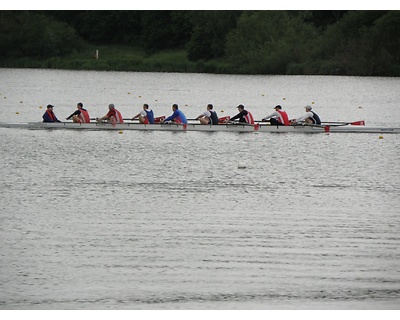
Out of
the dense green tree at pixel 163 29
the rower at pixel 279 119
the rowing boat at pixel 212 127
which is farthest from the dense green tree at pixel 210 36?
the rower at pixel 279 119

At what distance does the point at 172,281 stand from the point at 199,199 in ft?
18.7

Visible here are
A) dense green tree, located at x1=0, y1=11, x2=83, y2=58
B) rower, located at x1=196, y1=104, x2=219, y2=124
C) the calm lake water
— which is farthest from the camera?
dense green tree, located at x1=0, y1=11, x2=83, y2=58

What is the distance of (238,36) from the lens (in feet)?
224

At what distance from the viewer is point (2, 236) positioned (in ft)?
46.8

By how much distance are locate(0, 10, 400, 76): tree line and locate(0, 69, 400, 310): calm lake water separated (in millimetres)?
33842

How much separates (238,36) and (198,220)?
53.7 metres

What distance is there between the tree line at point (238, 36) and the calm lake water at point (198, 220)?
3384cm

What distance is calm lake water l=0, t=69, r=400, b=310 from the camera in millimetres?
11508

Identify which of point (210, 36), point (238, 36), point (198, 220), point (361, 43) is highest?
point (210, 36)

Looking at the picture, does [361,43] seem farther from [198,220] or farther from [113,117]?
[198,220]

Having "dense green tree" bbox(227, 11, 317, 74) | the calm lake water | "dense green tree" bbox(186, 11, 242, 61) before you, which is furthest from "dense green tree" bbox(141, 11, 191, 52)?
the calm lake water

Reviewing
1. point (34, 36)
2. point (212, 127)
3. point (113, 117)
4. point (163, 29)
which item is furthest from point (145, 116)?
point (163, 29)

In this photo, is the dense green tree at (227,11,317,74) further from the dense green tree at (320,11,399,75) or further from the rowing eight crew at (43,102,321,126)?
the rowing eight crew at (43,102,321,126)

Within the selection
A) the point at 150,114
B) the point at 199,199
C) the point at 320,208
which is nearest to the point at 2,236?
the point at 199,199
